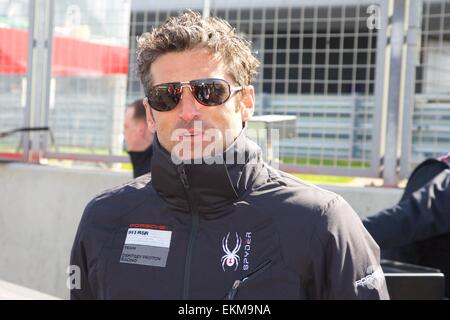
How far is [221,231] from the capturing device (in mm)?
1899

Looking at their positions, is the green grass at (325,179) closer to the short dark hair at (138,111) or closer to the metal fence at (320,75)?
the metal fence at (320,75)

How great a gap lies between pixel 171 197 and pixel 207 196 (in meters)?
0.11

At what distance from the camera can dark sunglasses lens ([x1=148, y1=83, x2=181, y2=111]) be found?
2000mm

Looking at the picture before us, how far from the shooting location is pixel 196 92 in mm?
1980

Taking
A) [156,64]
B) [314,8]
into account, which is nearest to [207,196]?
[156,64]

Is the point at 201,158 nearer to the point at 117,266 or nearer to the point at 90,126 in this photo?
the point at 117,266

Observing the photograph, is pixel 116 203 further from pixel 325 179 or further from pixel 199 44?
pixel 325 179

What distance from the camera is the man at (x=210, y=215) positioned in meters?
1.82

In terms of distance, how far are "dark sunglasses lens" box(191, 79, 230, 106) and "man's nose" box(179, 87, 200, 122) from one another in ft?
0.07

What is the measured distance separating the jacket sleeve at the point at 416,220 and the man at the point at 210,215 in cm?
149

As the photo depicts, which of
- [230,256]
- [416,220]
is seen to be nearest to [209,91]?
[230,256]

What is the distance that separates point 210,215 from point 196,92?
1.11ft

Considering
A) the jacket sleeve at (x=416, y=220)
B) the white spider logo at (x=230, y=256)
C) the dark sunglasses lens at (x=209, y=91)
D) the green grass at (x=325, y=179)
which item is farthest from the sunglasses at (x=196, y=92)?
the green grass at (x=325, y=179)

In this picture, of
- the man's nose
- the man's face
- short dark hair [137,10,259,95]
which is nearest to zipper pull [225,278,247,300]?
the man's face
